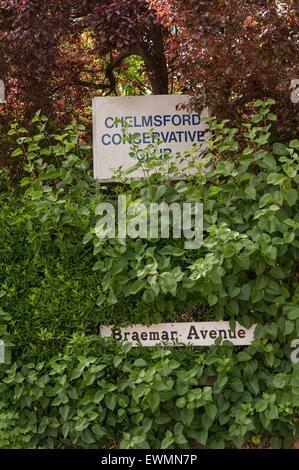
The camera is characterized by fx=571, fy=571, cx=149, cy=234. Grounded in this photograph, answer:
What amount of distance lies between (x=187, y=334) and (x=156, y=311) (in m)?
0.24

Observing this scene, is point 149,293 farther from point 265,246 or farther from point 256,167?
point 256,167

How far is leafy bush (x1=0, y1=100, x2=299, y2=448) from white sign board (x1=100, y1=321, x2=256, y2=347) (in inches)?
2.1

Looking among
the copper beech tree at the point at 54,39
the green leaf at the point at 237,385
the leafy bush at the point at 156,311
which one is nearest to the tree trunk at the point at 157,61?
the copper beech tree at the point at 54,39

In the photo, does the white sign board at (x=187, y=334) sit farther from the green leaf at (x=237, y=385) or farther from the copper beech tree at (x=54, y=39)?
the copper beech tree at (x=54, y=39)

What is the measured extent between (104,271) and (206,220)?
2.20 ft

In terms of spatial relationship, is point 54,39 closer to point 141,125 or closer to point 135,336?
point 141,125

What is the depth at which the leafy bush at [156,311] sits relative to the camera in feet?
10.4

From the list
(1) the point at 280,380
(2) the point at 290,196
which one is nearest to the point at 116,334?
(1) the point at 280,380

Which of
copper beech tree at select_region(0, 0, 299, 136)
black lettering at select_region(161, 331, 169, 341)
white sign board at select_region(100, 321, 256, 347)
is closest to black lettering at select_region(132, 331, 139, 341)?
white sign board at select_region(100, 321, 256, 347)

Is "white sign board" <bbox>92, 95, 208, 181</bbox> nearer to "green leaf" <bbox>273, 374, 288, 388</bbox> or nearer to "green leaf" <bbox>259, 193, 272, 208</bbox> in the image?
"green leaf" <bbox>259, 193, 272, 208</bbox>

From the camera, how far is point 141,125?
4.43 meters

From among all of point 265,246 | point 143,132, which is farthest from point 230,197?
point 143,132

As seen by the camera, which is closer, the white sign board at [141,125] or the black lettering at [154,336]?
the black lettering at [154,336]

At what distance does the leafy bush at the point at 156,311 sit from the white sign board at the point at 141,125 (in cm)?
85
